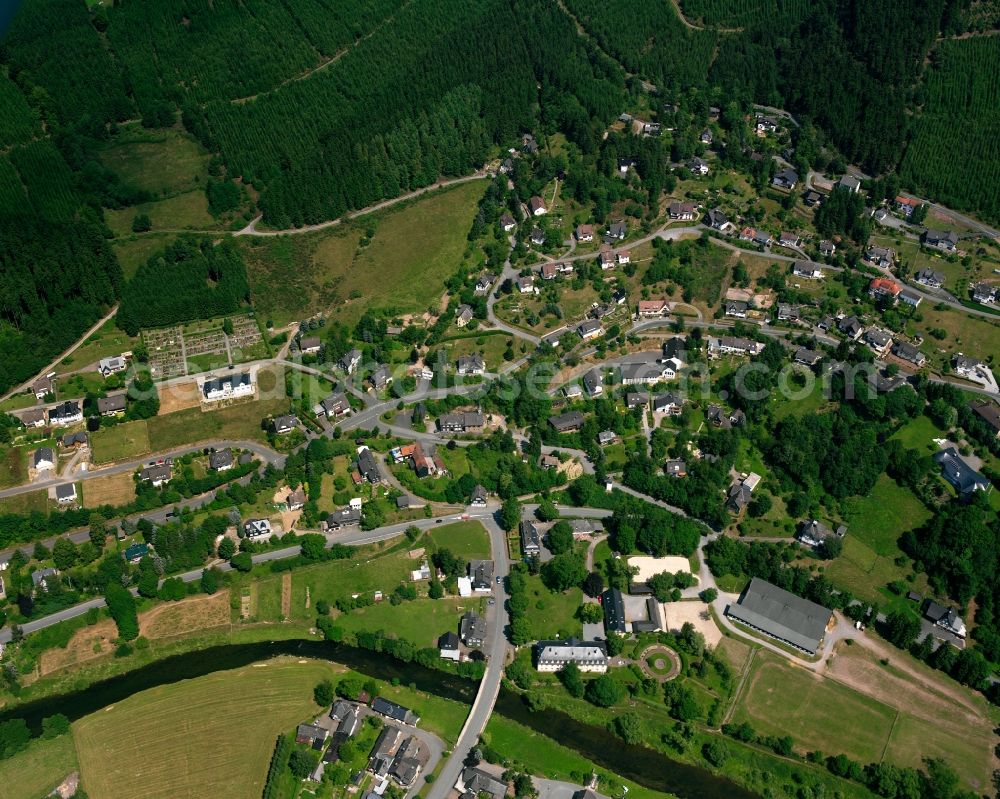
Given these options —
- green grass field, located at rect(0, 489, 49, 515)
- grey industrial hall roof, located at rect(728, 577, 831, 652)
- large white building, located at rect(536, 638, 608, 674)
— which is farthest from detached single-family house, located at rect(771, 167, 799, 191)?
green grass field, located at rect(0, 489, 49, 515)

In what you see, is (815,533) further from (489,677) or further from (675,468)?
(489,677)

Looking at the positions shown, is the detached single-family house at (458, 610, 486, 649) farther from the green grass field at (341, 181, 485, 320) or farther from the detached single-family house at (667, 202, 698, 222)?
the detached single-family house at (667, 202, 698, 222)

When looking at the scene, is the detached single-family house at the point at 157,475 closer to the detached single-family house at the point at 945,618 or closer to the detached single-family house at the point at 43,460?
the detached single-family house at the point at 43,460

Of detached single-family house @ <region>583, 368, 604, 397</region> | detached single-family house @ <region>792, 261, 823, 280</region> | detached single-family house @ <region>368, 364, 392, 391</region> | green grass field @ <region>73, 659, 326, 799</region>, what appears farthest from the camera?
detached single-family house @ <region>792, 261, 823, 280</region>

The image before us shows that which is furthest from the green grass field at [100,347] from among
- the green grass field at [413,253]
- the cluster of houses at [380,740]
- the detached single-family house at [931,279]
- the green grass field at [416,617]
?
the detached single-family house at [931,279]

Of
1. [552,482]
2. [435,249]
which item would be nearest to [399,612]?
[552,482]

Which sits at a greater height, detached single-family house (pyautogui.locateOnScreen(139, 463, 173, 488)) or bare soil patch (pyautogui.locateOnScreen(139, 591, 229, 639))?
detached single-family house (pyautogui.locateOnScreen(139, 463, 173, 488))
